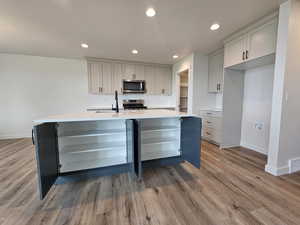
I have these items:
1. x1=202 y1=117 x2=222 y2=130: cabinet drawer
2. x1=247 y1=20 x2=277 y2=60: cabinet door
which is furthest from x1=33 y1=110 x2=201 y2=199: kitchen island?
x1=247 y1=20 x2=277 y2=60: cabinet door

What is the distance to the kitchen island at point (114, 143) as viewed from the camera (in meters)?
1.58

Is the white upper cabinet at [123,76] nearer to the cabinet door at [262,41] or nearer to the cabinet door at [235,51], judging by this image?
the cabinet door at [235,51]

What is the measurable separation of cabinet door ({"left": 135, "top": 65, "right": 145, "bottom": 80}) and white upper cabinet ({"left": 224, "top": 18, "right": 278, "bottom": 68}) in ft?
8.24

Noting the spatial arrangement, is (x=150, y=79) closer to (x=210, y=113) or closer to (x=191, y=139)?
(x=210, y=113)

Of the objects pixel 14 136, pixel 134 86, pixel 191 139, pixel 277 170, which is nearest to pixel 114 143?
pixel 191 139

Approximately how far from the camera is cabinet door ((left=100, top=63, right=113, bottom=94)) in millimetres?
4123

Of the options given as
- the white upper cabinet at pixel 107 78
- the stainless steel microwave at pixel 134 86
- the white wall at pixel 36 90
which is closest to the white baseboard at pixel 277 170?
the stainless steel microwave at pixel 134 86

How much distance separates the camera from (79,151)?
1804 millimetres

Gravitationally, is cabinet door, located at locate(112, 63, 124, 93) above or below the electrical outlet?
above

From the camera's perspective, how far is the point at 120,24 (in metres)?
2.24

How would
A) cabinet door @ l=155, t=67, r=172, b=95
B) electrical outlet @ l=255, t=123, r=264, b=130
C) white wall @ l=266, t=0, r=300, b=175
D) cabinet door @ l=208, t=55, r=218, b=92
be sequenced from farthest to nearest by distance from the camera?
1. cabinet door @ l=155, t=67, r=172, b=95
2. cabinet door @ l=208, t=55, r=218, b=92
3. electrical outlet @ l=255, t=123, r=264, b=130
4. white wall @ l=266, t=0, r=300, b=175

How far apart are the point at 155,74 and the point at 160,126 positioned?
283 centimetres

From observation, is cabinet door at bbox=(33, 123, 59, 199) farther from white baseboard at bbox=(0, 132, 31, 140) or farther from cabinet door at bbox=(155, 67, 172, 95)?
cabinet door at bbox=(155, 67, 172, 95)

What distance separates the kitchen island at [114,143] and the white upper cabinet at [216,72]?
180 centimetres
